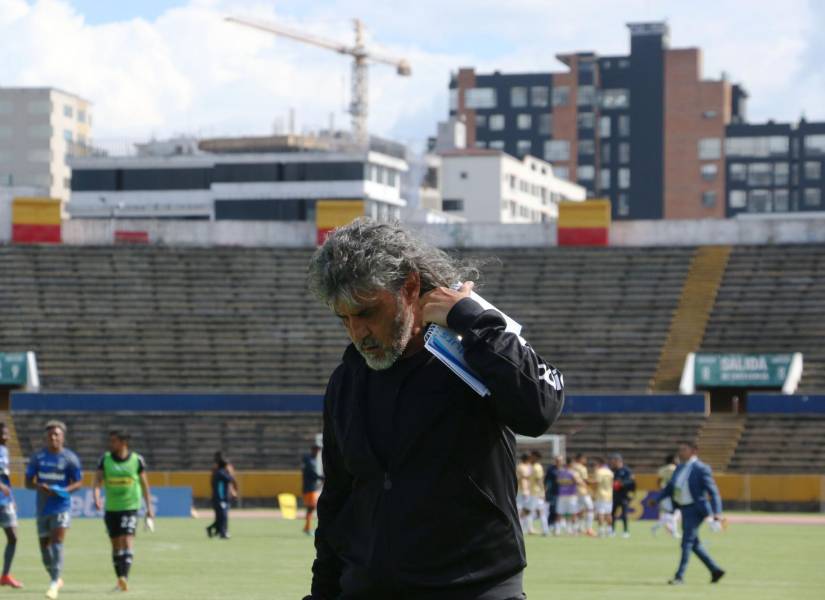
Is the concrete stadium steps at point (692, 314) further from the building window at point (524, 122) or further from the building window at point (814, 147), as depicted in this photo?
the building window at point (524, 122)

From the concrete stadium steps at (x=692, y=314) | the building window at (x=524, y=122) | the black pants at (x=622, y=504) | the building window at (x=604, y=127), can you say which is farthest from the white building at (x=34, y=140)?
the black pants at (x=622, y=504)

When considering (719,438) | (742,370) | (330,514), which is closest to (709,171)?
(742,370)

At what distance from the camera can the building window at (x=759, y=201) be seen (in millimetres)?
156000

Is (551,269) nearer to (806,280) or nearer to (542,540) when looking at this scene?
(806,280)

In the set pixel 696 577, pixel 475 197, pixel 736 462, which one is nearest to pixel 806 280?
pixel 736 462

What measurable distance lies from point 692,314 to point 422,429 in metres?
52.1

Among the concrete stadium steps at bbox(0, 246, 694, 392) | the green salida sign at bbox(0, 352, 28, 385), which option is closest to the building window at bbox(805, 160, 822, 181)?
the concrete stadium steps at bbox(0, 246, 694, 392)

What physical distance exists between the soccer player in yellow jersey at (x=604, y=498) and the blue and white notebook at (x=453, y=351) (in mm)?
32016

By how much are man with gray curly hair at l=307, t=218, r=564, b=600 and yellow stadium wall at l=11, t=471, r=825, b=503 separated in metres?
40.4

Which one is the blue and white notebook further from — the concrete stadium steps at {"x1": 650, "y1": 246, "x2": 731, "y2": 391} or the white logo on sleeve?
the concrete stadium steps at {"x1": 650, "y1": 246, "x2": 731, "y2": 391}

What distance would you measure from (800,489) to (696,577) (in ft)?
73.8

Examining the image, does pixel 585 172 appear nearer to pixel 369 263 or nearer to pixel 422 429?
pixel 422 429

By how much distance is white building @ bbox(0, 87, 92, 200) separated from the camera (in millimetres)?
157125

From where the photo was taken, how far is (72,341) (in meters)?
55.5
